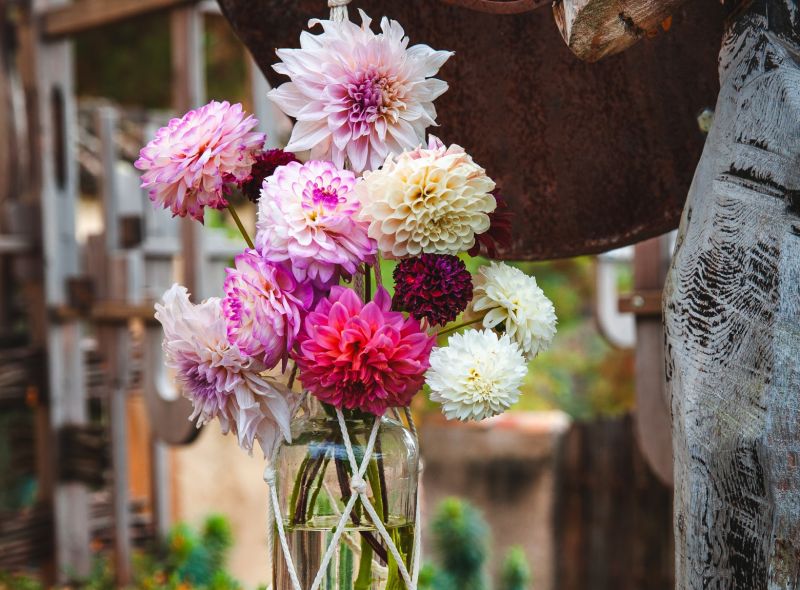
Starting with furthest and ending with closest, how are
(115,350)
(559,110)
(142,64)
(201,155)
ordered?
(142,64) → (115,350) → (559,110) → (201,155)

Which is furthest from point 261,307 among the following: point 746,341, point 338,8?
point 746,341

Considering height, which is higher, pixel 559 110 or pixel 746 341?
pixel 559 110

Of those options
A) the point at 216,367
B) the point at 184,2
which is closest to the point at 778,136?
the point at 216,367

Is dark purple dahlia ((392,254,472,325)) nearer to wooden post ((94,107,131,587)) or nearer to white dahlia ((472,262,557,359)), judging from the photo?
white dahlia ((472,262,557,359))

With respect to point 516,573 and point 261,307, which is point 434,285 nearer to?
point 261,307

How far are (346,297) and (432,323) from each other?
93 mm

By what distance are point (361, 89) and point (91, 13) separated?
2819mm

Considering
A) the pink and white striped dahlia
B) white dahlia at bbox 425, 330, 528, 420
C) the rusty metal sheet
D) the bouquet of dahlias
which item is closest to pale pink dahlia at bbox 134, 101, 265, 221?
Answer: the bouquet of dahlias

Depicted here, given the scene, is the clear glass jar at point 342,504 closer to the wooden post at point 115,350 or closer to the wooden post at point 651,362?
the wooden post at point 651,362

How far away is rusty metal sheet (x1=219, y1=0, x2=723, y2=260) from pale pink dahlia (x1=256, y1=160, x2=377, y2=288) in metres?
0.34

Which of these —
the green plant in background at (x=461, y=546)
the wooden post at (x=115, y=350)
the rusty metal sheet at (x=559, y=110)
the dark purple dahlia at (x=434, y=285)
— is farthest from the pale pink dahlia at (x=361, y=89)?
the wooden post at (x=115, y=350)

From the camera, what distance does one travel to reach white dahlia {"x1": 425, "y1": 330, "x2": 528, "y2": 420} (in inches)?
41.0

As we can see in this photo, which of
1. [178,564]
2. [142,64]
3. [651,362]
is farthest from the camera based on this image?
[142,64]

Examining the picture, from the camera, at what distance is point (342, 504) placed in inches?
44.8
